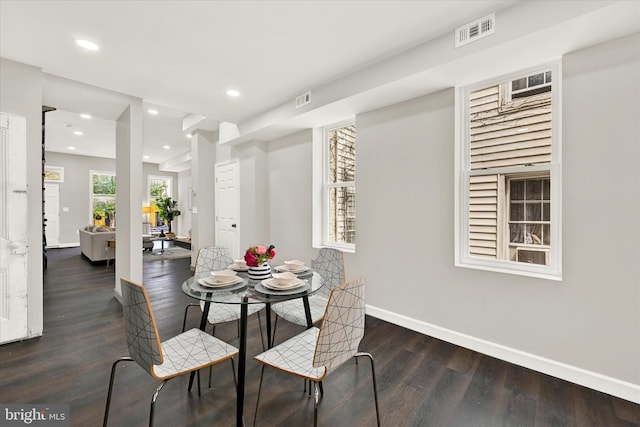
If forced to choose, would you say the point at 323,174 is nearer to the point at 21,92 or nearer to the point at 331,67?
the point at 331,67

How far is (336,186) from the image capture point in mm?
3986

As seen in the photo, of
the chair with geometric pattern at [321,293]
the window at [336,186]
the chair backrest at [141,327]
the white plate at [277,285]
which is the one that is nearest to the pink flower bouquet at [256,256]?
the white plate at [277,285]

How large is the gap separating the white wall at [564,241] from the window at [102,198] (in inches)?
367

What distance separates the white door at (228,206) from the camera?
505 centimetres

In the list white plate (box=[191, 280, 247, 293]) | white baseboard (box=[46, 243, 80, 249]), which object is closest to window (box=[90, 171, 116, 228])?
white baseboard (box=[46, 243, 80, 249])

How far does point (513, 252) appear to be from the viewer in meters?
2.46

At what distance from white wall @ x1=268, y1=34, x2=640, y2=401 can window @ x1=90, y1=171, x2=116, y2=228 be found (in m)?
9.33

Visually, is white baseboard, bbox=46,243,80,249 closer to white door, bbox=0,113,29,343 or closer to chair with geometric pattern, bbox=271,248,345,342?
white door, bbox=0,113,29,343

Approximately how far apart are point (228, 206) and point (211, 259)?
9.37 ft

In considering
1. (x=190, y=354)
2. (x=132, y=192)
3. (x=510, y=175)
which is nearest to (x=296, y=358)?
(x=190, y=354)

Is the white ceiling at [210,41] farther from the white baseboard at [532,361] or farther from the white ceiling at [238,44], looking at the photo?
the white baseboard at [532,361]

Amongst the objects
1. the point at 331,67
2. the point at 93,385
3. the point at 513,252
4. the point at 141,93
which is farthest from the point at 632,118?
the point at 141,93

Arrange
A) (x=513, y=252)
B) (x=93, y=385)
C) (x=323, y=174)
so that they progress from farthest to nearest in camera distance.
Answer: (x=323, y=174), (x=513, y=252), (x=93, y=385)

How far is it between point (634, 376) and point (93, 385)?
11.8 ft
